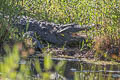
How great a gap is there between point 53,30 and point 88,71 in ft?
10.3

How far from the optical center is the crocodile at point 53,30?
26.7 feet

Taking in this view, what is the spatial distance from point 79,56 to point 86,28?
0.88 m

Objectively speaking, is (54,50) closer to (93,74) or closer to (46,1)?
(93,74)

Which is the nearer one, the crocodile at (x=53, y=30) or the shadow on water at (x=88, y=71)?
the shadow on water at (x=88, y=71)

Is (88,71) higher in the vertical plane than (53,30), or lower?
lower

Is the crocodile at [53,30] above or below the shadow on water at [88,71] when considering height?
above

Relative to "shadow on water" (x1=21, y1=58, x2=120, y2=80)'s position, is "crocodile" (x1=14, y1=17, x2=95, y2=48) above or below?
above

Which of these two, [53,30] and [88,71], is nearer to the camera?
[88,71]

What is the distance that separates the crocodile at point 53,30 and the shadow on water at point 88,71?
1481 millimetres

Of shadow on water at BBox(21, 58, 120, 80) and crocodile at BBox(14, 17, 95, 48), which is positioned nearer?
shadow on water at BBox(21, 58, 120, 80)

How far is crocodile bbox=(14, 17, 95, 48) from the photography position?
320 inches

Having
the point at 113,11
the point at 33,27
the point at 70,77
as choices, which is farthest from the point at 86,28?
the point at 70,77

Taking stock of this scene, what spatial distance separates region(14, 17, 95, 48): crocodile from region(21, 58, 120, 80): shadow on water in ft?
4.86

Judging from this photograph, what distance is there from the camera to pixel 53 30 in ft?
27.7
